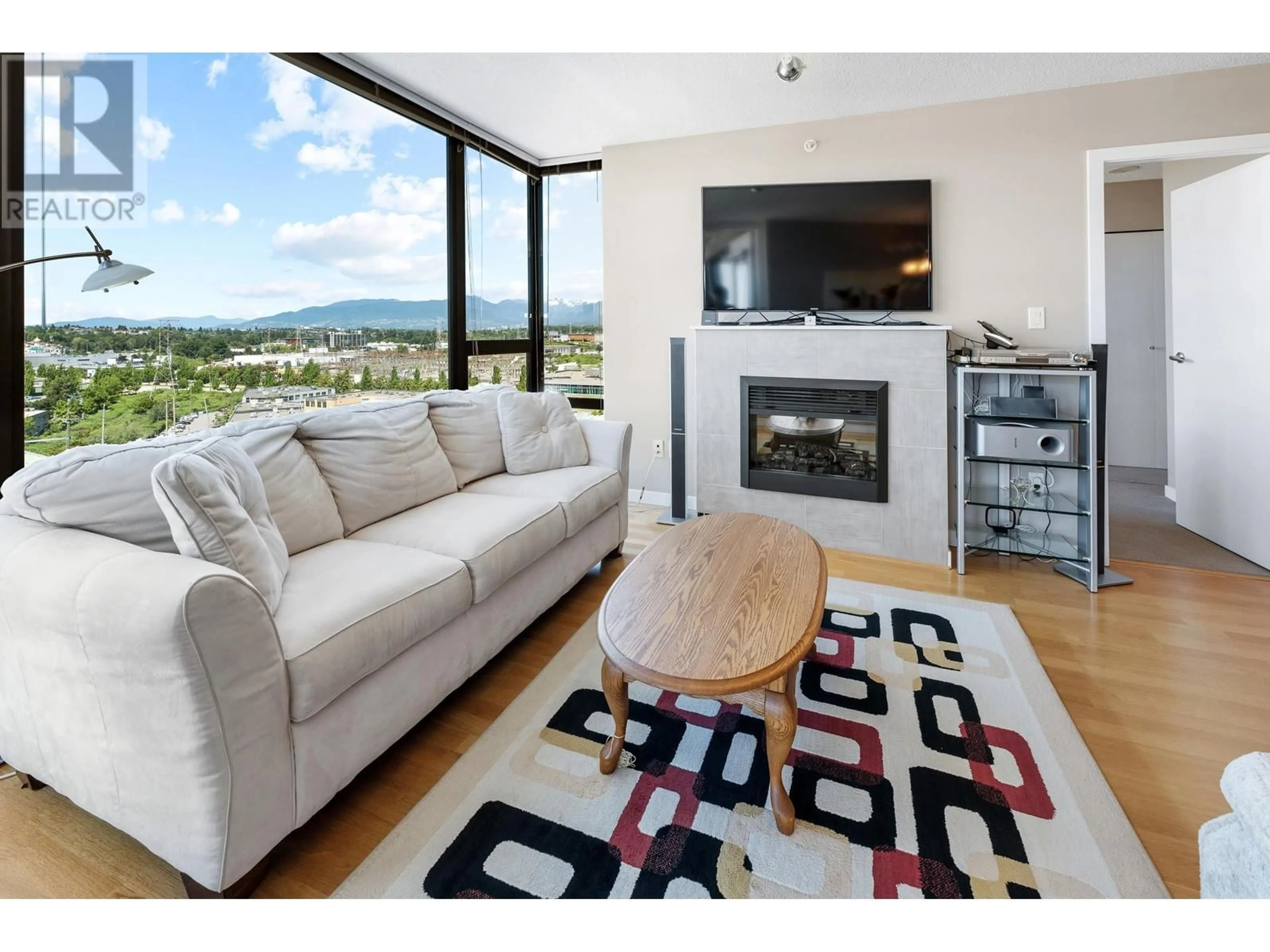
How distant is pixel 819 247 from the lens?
11.4ft

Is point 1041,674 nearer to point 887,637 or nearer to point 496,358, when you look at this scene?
point 887,637

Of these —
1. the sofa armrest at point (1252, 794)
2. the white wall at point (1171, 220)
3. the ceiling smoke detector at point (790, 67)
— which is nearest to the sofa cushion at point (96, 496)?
the sofa armrest at point (1252, 794)

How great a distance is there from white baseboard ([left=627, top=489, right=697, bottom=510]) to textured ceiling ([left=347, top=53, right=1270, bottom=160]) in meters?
2.34

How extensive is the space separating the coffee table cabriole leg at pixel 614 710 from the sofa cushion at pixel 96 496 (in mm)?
1093

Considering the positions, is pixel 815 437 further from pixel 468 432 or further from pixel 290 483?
pixel 290 483

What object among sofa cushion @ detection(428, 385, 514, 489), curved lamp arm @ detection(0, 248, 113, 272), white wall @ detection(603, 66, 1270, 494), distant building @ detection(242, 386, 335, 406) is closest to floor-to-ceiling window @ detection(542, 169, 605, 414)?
white wall @ detection(603, 66, 1270, 494)

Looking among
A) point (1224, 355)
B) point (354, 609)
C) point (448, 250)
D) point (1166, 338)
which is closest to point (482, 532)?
point (354, 609)

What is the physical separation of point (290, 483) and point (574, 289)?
9.73ft

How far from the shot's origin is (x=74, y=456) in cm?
145

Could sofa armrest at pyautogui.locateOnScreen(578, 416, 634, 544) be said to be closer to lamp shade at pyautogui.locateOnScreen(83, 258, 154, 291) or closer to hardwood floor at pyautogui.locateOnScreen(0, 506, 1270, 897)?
hardwood floor at pyautogui.locateOnScreen(0, 506, 1270, 897)

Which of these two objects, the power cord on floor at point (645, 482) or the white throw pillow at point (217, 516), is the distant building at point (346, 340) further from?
the power cord on floor at point (645, 482)

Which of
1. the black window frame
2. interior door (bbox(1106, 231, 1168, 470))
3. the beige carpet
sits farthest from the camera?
interior door (bbox(1106, 231, 1168, 470))

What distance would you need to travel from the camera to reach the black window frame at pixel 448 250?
1729mm

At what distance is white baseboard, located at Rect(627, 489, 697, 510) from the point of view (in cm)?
423
